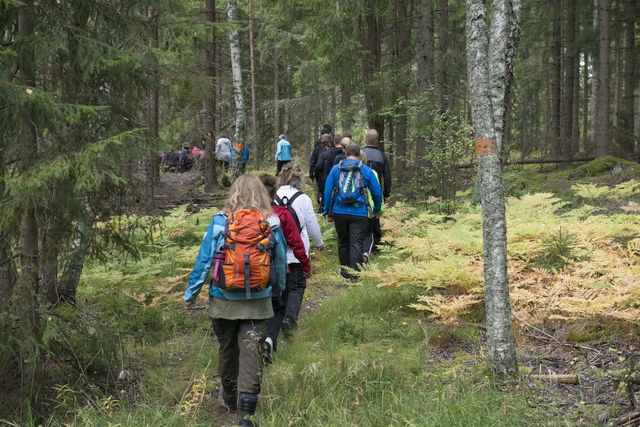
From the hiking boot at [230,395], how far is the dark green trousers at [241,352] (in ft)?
0.16

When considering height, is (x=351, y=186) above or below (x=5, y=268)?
above

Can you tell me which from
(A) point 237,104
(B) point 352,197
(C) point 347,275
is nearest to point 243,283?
(B) point 352,197

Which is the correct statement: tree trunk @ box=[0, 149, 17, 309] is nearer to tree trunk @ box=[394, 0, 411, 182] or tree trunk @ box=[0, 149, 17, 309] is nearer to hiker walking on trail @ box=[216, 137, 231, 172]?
tree trunk @ box=[394, 0, 411, 182]

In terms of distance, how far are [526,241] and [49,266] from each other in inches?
218

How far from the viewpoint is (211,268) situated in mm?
4348

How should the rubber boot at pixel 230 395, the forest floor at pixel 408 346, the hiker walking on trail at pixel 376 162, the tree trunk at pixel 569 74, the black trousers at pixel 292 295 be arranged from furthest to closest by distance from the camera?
the tree trunk at pixel 569 74 → the hiker walking on trail at pixel 376 162 → the black trousers at pixel 292 295 → the rubber boot at pixel 230 395 → the forest floor at pixel 408 346

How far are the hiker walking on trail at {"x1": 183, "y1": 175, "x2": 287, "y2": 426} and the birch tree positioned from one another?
5.43ft

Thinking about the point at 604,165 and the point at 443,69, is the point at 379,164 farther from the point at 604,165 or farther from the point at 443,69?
the point at 604,165

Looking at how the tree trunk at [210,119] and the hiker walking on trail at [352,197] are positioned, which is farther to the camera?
the tree trunk at [210,119]

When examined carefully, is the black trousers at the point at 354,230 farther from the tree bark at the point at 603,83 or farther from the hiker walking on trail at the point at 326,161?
the tree bark at the point at 603,83

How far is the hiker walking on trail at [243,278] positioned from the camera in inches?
164

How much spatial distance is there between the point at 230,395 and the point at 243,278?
1139 mm

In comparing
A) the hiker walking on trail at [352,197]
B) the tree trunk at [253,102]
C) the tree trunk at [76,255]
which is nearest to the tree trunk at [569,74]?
the tree trunk at [253,102]

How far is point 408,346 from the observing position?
5422mm
